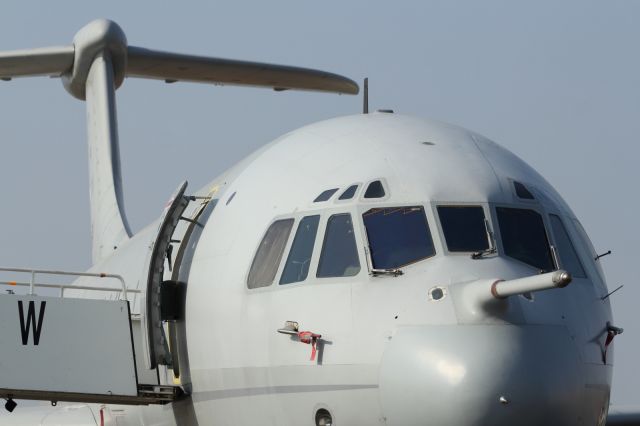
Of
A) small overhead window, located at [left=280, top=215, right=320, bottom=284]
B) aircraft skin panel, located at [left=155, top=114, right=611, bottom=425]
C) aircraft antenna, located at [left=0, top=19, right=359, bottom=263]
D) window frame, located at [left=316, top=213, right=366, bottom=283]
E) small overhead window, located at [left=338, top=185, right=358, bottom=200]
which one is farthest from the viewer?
aircraft antenna, located at [left=0, top=19, right=359, bottom=263]

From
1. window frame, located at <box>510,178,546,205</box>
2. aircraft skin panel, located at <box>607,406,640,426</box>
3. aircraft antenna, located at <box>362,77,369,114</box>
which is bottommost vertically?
aircraft skin panel, located at <box>607,406,640,426</box>

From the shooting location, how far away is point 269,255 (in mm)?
12617

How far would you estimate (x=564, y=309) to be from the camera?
11.7m

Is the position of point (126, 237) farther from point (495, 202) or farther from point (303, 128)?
point (495, 202)

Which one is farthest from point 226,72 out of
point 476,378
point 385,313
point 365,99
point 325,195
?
point 476,378

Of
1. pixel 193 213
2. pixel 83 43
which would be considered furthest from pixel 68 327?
Result: pixel 83 43

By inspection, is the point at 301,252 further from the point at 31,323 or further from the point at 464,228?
the point at 31,323

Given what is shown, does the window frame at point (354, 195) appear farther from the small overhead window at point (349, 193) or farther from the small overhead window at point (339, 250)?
the small overhead window at point (339, 250)

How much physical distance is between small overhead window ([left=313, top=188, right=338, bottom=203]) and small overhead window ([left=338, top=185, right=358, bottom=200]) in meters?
0.13

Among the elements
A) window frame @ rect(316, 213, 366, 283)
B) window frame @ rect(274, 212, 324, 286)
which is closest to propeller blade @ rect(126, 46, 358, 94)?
window frame @ rect(274, 212, 324, 286)

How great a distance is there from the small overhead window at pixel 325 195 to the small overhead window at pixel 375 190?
1.18 feet

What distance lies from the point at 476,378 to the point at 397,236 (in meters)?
1.93

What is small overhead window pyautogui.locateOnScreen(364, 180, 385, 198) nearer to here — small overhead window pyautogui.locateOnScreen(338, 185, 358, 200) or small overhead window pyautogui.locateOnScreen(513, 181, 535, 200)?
small overhead window pyautogui.locateOnScreen(338, 185, 358, 200)

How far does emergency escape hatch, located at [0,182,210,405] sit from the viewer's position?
45.2 feet
